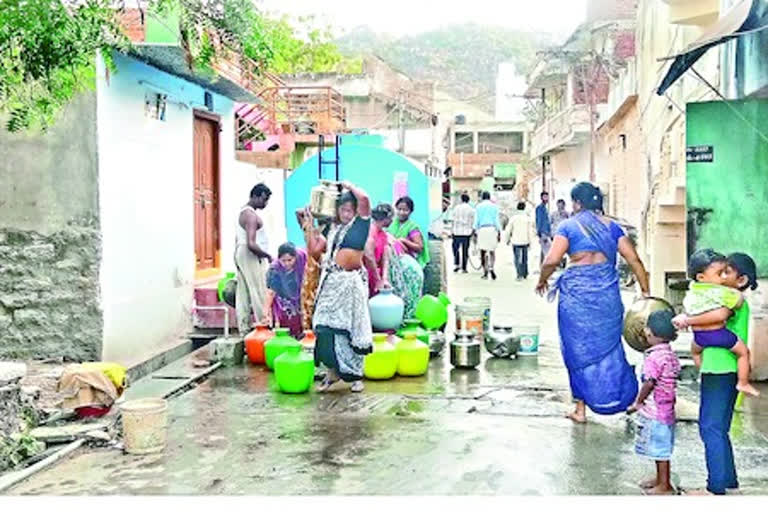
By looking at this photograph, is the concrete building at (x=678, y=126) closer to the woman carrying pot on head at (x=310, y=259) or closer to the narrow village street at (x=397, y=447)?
the narrow village street at (x=397, y=447)

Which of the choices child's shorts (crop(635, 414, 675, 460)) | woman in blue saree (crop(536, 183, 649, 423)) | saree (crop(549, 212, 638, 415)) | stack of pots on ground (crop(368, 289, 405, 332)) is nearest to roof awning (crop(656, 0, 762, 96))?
woman in blue saree (crop(536, 183, 649, 423))

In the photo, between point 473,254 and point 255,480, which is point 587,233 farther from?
point 473,254

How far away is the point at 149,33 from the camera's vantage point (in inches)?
316

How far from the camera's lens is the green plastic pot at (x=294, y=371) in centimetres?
740

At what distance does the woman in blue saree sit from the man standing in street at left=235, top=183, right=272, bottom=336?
391cm

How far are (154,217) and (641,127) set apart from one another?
9.57 m

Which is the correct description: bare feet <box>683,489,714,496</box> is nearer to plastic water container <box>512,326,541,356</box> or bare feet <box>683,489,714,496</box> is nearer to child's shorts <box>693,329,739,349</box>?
child's shorts <box>693,329,739,349</box>

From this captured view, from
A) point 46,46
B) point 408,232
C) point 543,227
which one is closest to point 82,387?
point 46,46

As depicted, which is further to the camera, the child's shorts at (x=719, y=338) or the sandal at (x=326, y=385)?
the sandal at (x=326, y=385)

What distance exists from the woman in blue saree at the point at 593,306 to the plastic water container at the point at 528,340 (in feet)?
9.43

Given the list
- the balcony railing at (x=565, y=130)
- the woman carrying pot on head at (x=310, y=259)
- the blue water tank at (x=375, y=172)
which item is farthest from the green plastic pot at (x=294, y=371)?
the balcony railing at (x=565, y=130)

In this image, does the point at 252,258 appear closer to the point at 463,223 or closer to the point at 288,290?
the point at 288,290

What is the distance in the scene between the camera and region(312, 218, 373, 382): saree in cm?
736
